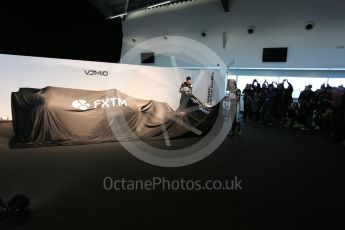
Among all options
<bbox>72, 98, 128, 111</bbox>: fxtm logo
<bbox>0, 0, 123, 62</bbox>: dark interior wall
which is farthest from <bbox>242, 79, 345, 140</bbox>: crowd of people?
<bbox>0, 0, 123, 62</bbox>: dark interior wall

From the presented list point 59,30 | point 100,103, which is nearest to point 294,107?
point 100,103

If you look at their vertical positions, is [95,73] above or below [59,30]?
below

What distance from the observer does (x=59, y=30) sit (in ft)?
33.4

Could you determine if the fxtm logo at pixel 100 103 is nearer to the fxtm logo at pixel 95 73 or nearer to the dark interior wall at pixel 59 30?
the fxtm logo at pixel 95 73

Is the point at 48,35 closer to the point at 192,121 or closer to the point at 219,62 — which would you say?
the point at 219,62

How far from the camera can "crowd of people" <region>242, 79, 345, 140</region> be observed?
20.5 ft

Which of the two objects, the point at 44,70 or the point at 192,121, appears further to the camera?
the point at 44,70

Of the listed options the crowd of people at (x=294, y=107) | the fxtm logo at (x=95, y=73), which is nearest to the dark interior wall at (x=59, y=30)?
the fxtm logo at (x=95, y=73)

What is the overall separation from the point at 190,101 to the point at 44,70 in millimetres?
3336

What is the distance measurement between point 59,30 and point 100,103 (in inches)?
285

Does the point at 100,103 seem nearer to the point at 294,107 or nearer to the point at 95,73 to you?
the point at 95,73

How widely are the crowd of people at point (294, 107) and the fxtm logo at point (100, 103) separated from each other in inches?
173

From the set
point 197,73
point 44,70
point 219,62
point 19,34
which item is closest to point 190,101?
point 197,73

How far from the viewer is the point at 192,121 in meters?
5.20
